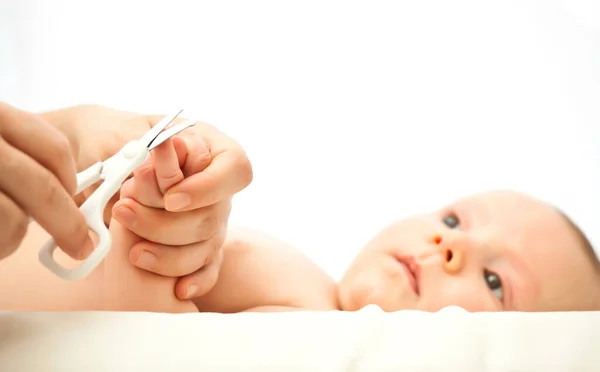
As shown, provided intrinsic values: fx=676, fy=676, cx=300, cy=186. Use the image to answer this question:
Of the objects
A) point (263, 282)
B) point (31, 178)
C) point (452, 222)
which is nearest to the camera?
point (31, 178)

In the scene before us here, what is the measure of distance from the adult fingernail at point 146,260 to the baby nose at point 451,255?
1.43 ft

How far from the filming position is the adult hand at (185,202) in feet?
2.31

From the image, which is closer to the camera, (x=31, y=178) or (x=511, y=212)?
(x=31, y=178)

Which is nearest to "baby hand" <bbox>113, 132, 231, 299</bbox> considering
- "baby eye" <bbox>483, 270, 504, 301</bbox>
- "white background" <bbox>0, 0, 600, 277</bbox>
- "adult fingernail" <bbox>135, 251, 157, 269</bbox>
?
"adult fingernail" <bbox>135, 251, 157, 269</bbox>

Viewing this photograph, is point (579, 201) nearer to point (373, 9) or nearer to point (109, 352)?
point (373, 9)

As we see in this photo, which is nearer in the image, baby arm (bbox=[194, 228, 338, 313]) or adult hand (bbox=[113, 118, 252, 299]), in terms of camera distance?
adult hand (bbox=[113, 118, 252, 299])

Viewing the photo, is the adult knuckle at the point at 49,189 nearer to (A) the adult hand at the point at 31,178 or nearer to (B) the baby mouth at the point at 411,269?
(A) the adult hand at the point at 31,178

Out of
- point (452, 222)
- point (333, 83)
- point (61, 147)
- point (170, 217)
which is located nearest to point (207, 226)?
point (170, 217)

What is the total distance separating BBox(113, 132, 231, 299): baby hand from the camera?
0.71 metres

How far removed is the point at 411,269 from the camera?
3.30 ft

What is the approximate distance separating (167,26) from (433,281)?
845mm

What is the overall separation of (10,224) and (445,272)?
64 cm

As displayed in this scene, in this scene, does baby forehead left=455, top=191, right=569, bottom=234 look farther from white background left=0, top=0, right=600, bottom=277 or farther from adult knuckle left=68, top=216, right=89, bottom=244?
adult knuckle left=68, top=216, right=89, bottom=244

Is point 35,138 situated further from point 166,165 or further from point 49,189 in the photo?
point 166,165
